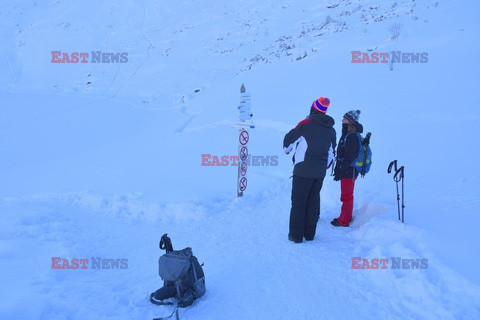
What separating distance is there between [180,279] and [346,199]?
2.77m

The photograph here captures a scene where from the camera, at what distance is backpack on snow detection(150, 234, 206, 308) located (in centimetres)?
400

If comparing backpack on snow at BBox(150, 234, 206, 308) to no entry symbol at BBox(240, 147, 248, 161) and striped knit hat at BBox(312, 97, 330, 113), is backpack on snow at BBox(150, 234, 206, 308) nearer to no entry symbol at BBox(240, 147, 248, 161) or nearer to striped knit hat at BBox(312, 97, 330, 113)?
striped knit hat at BBox(312, 97, 330, 113)

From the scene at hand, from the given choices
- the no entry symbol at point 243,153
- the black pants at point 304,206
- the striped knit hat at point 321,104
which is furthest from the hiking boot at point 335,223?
the no entry symbol at point 243,153

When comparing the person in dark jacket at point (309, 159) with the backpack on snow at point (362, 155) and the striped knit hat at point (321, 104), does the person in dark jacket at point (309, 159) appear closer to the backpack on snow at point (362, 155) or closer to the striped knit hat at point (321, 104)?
the striped knit hat at point (321, 104)

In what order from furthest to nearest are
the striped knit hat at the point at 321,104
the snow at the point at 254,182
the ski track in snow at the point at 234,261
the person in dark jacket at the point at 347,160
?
1. the person in dark jacket at the point at 347,160
2. the striped knit hat at the point at 321,104
3. the snow at the point at 254,182
4. the ski track in snow at the point at 234,261

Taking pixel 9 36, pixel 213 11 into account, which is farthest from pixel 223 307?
pixel 9 36

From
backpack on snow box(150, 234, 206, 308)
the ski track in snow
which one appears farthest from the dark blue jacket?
backpack on snow box(150, 234, 206, 308)

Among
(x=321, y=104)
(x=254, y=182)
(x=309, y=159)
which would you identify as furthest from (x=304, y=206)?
(x=254, y=182)

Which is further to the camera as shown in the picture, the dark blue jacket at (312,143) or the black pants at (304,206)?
the black pants at (304,206)

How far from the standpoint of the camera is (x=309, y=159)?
506 centimetres

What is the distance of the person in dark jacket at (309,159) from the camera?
4.98m

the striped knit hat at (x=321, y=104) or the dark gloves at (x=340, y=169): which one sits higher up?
the striped knit hat at (x=321, y=104)

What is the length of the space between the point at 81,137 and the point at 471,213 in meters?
11.4

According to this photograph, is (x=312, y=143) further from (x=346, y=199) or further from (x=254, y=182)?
(x=254, y=182)
